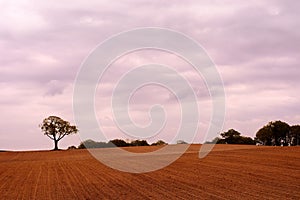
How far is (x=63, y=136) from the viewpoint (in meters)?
115

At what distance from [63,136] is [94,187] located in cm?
9377

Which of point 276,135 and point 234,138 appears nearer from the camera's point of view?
point 276,135

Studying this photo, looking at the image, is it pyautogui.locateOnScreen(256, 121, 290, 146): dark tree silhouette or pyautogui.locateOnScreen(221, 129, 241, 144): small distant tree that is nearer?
pyautogui.locateOnScreen(256, 121, 290, 146): dark tree silhouette

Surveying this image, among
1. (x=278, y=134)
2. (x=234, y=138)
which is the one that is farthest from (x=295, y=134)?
(x=234, y=138)

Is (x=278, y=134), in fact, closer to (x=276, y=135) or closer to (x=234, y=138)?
(x=276, y=135)

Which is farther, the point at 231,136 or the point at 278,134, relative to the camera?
the point at 231,136

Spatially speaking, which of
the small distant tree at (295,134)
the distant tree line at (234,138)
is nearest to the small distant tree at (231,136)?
the distant tree line at (234,138)

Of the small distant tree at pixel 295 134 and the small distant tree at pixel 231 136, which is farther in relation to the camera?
the small distant tree at pixel 231 136

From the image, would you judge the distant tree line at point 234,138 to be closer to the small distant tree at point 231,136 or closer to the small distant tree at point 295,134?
the small distant tree at point 231,136

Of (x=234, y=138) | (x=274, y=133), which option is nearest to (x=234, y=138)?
(x=234, y=138)

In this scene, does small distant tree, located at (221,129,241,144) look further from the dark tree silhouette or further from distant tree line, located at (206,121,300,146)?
the dark tree silhouette

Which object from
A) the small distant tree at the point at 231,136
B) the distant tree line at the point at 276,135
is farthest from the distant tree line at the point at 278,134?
the small distant tree at the point at 231,136

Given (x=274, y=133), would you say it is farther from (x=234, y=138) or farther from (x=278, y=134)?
(x=234, y=138)

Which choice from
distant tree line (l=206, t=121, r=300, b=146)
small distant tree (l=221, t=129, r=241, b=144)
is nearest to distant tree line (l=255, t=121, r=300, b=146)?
distant tree line (l=206, t=121, r=300, b=146)
